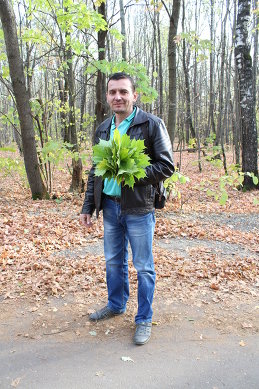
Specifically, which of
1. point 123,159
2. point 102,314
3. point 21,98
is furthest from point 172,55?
point 102,314

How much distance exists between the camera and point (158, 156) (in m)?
2.65

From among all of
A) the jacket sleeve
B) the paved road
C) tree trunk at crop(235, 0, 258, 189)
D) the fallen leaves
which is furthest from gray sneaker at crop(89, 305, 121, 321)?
tree trunk at crop(235, 0, 258, 189)

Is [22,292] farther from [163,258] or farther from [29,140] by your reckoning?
[29,140]

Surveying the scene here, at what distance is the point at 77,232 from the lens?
6020 mm

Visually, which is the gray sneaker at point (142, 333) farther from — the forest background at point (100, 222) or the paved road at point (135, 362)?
the forest background at point (100, 222)

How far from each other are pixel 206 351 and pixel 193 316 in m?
0.62

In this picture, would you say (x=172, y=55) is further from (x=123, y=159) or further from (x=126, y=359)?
(x=126, y=359)

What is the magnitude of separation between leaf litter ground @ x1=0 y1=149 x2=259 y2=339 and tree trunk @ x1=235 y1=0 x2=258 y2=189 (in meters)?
2.72

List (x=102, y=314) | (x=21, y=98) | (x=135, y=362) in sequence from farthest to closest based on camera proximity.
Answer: (x=21, y=98), (x=102, y=314), (x=135, y=362)

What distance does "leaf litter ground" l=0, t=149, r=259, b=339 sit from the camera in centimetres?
335

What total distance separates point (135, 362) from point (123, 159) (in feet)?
5.53

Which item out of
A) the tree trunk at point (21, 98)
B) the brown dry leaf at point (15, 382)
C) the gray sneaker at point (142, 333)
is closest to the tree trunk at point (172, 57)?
the tree trunk at point (21, 98)

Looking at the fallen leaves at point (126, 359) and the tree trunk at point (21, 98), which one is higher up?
the tree trunk at point (21, 98)

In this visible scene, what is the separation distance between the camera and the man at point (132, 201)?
106 inches
